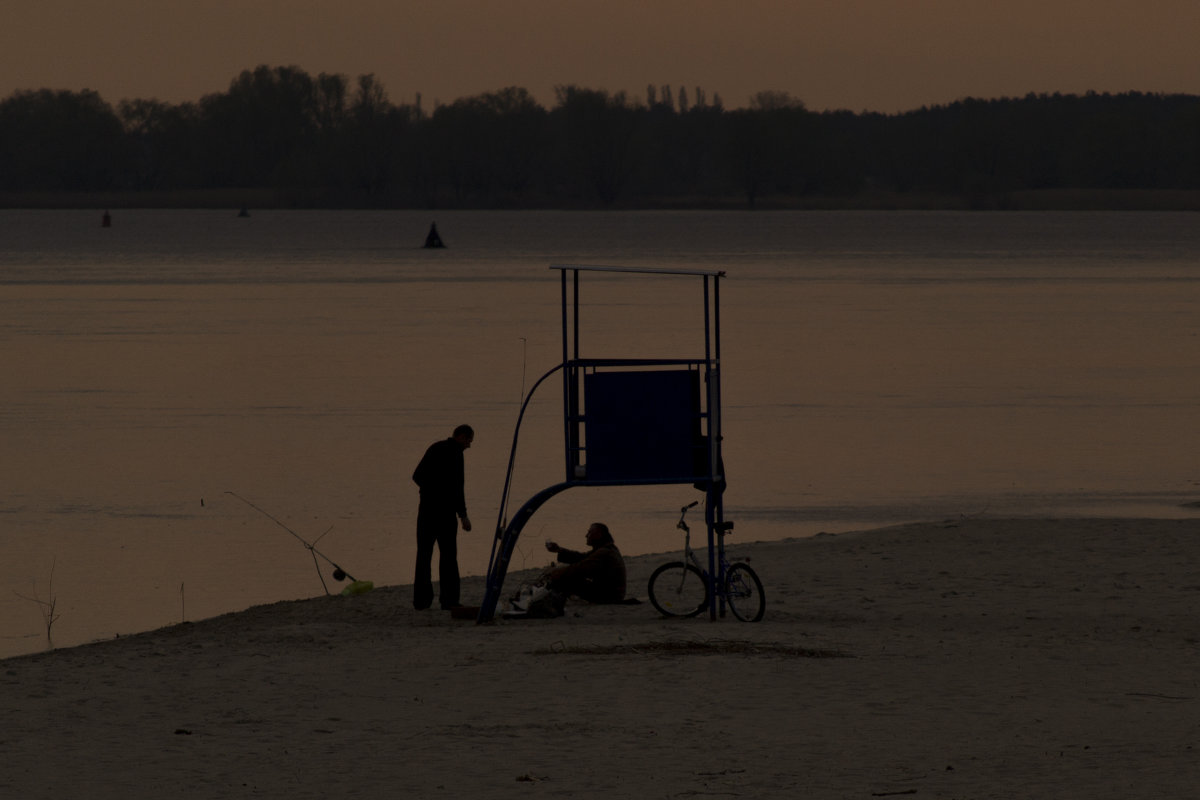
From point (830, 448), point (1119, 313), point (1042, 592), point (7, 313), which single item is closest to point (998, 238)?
point (1119, 313)

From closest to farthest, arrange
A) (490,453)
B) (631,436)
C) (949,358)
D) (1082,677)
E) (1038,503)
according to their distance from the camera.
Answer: (1082,677) → (631,436) → (1038,503) → (490,453) → (949,358)

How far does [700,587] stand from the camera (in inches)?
577

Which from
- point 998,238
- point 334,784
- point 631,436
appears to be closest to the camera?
point 334,784

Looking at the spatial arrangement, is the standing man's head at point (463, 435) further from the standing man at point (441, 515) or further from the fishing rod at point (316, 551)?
the fishing rod at point (316, 551)

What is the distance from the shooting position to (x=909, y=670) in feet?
38.6

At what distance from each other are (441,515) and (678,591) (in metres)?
1.98

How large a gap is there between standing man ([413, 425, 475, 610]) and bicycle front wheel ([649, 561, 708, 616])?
1606 mm

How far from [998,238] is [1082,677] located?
16651 centimetres

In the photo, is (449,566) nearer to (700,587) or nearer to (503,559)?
(503,559)

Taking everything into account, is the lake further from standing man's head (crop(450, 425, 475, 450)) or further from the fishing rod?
standing man's head (crop(450, 425, 475, 450))

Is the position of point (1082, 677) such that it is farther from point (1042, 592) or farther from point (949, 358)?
point (949, 358)

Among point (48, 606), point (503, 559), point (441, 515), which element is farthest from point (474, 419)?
point (503, 559)

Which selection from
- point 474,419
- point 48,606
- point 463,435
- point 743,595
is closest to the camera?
point 743,595

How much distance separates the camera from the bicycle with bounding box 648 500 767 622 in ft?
45.1
